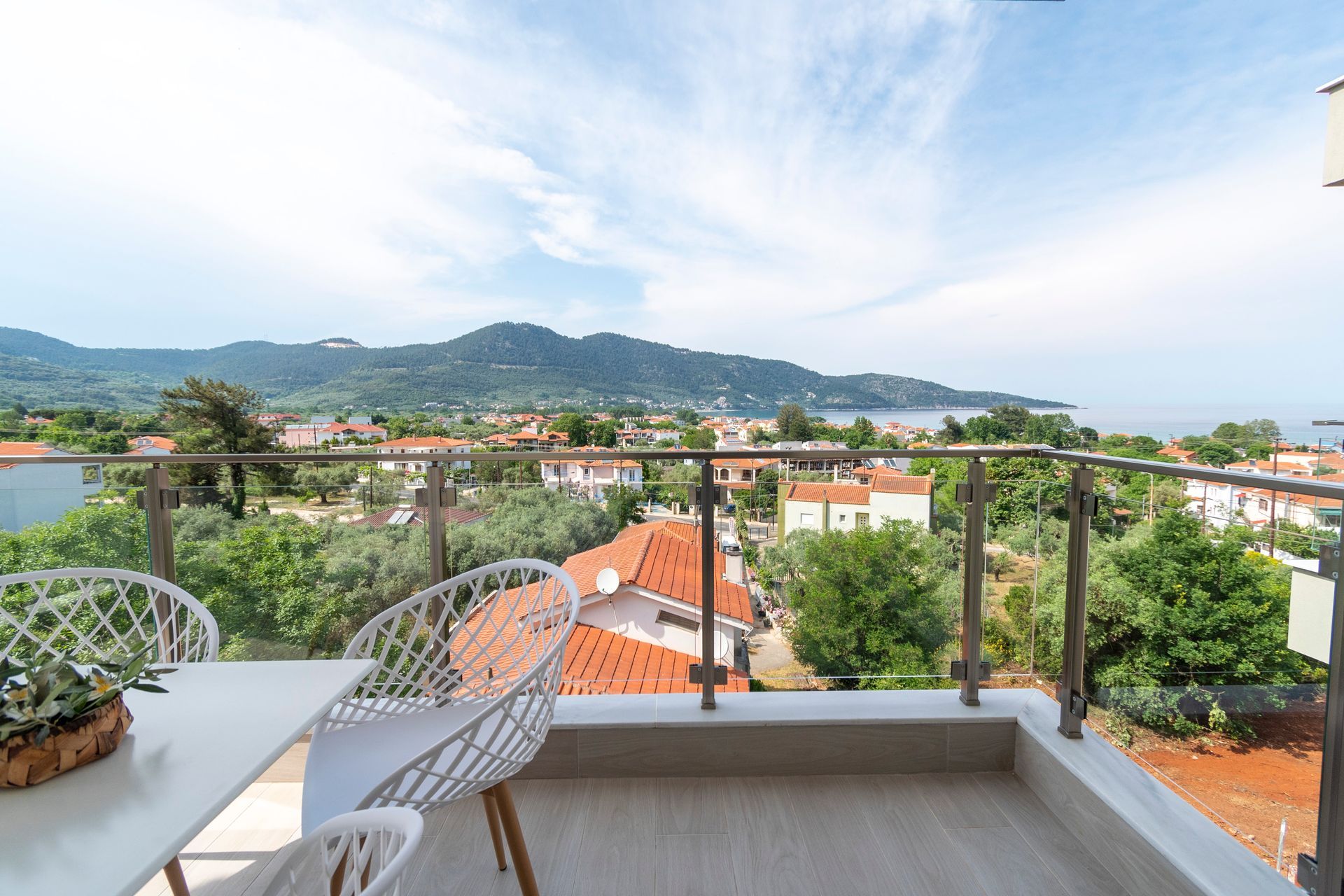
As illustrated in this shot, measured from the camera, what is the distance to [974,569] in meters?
2.01

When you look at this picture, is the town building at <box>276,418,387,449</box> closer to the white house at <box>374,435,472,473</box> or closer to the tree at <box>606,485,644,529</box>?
the white house at <box>374,435,472,473</box>

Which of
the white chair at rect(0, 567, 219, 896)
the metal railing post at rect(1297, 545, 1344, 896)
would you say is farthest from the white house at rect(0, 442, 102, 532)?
the metal railing post at rect(1297, 545, 1344, 896)

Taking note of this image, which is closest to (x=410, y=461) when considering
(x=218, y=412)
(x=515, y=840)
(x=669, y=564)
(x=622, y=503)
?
(x=622, y=503)

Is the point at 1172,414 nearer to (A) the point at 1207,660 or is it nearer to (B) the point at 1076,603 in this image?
(B) the point at 1076,603

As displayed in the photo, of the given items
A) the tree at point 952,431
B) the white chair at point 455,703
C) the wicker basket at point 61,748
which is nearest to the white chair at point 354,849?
the white chair at point 455,703

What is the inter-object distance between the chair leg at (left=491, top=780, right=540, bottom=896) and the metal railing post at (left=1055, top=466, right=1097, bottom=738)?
162 cm

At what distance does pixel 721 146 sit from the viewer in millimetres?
9500

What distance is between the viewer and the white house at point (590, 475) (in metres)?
1.98

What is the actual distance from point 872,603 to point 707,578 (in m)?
0.59

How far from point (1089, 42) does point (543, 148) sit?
10.8m

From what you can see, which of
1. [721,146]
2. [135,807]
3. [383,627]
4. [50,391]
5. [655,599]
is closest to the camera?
[135,807]

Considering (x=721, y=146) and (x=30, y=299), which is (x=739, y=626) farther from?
(x=30, y=299)

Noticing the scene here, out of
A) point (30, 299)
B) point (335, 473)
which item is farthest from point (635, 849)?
point (30, 299)

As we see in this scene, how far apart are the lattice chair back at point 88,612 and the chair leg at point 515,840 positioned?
0.68 meters
